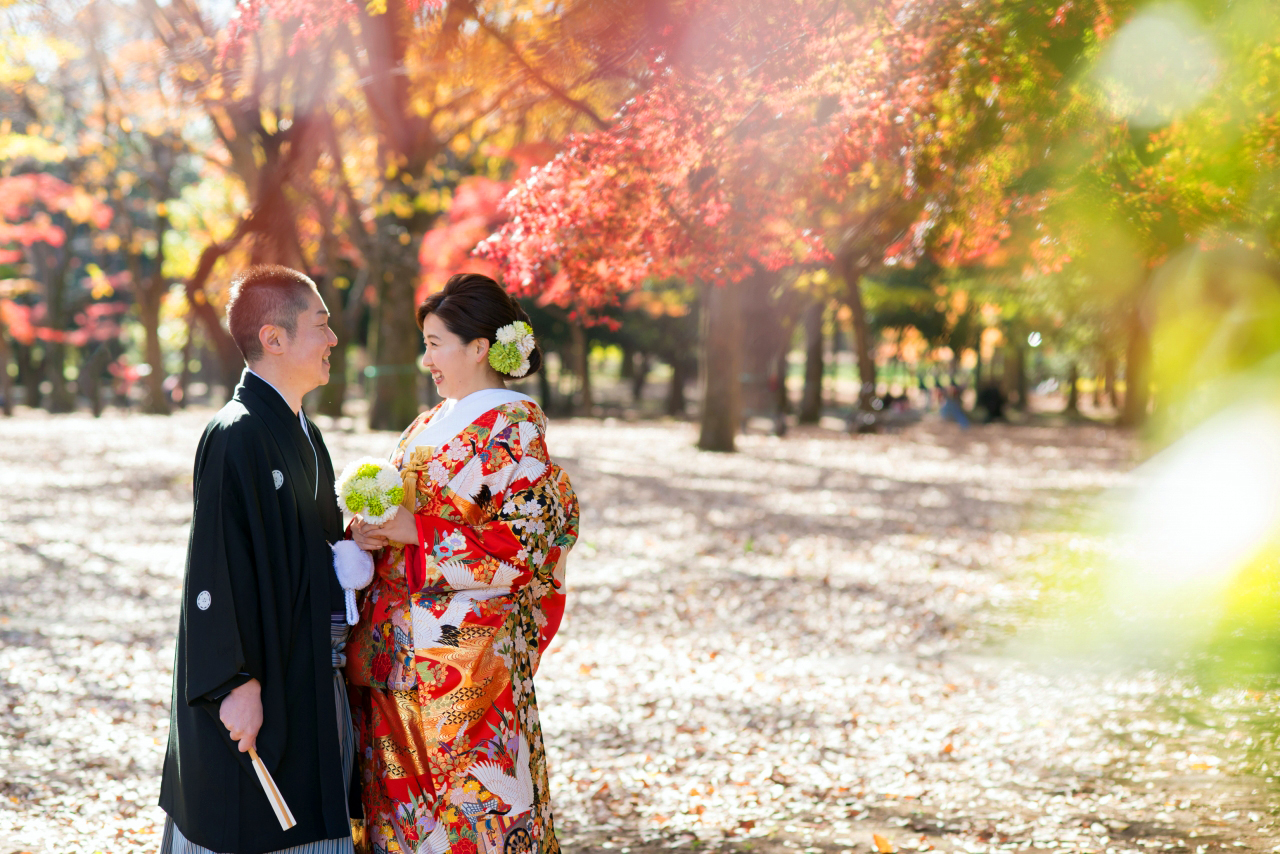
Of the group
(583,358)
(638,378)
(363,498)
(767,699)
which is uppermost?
(583,358)

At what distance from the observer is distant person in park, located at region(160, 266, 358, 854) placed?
8.04 ft

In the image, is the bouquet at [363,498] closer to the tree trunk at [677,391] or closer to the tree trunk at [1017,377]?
the tree trunk at [677,391]

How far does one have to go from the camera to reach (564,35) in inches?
170

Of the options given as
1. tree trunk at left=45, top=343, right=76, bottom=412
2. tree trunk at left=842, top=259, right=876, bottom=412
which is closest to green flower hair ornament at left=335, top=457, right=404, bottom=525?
tree trunk at left=842, top=259, right=876, bottom=412

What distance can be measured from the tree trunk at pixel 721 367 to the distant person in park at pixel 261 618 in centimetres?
1479

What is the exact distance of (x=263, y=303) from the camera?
263 centimetres

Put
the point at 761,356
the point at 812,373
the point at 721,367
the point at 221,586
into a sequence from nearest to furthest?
1. the point at 221,586
2. the point at 721,367
3. the point at 761,356
4. the point at 812,373

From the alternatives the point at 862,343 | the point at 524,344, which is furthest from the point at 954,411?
the point at 524,344

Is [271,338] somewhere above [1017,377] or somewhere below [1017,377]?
below

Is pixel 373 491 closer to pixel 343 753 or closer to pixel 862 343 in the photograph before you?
pixel 343 753

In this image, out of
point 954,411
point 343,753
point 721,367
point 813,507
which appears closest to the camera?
point 343,753

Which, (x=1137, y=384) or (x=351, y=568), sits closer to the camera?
(x=351, y=568)

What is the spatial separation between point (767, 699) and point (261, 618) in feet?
12.6

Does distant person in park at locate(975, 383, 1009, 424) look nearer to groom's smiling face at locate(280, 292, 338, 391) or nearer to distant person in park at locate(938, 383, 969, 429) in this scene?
distant person in park at locate(938, 383, 969, 429)
